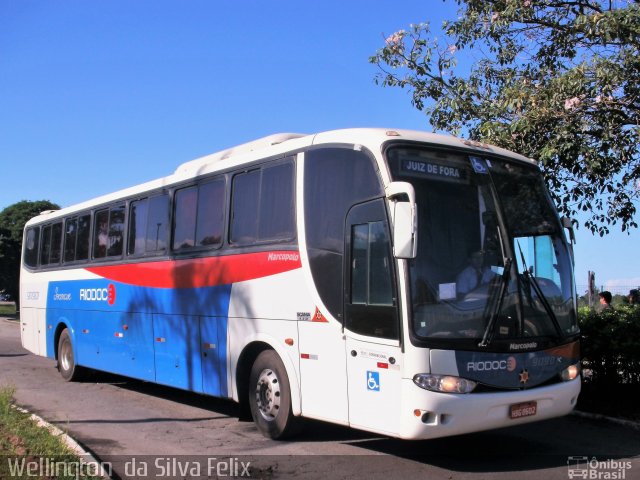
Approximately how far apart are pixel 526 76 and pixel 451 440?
6.40 metres

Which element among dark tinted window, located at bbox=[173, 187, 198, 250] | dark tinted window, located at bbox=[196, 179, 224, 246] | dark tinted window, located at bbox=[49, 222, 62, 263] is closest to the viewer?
dark tinted window, located at bbox=[196, 179, 224, 246]

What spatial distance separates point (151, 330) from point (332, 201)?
4.59 m

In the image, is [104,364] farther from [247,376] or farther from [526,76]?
[526,76]

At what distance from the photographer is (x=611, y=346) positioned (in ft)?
27.8

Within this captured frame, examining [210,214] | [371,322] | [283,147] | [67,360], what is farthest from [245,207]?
[67,360]

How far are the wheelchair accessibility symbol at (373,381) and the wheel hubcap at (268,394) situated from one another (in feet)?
5.40

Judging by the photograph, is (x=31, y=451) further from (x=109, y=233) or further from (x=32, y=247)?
(x=32, y=247)

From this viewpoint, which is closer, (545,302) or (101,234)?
(545,302)

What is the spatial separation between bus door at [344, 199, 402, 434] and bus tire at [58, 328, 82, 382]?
27.3ft

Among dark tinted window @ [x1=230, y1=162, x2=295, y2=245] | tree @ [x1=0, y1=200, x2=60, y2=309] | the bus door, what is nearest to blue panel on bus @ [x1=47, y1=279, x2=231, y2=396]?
dark tinted window @ [x1=230, y1=162, x2=295, y2=245]

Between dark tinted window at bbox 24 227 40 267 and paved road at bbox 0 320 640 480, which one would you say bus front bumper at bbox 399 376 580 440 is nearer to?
paved road at bbox 0 320 640 480

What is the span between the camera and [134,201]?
10625 mm

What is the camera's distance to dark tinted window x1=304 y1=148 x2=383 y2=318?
629 centimetres

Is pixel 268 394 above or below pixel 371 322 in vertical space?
below
